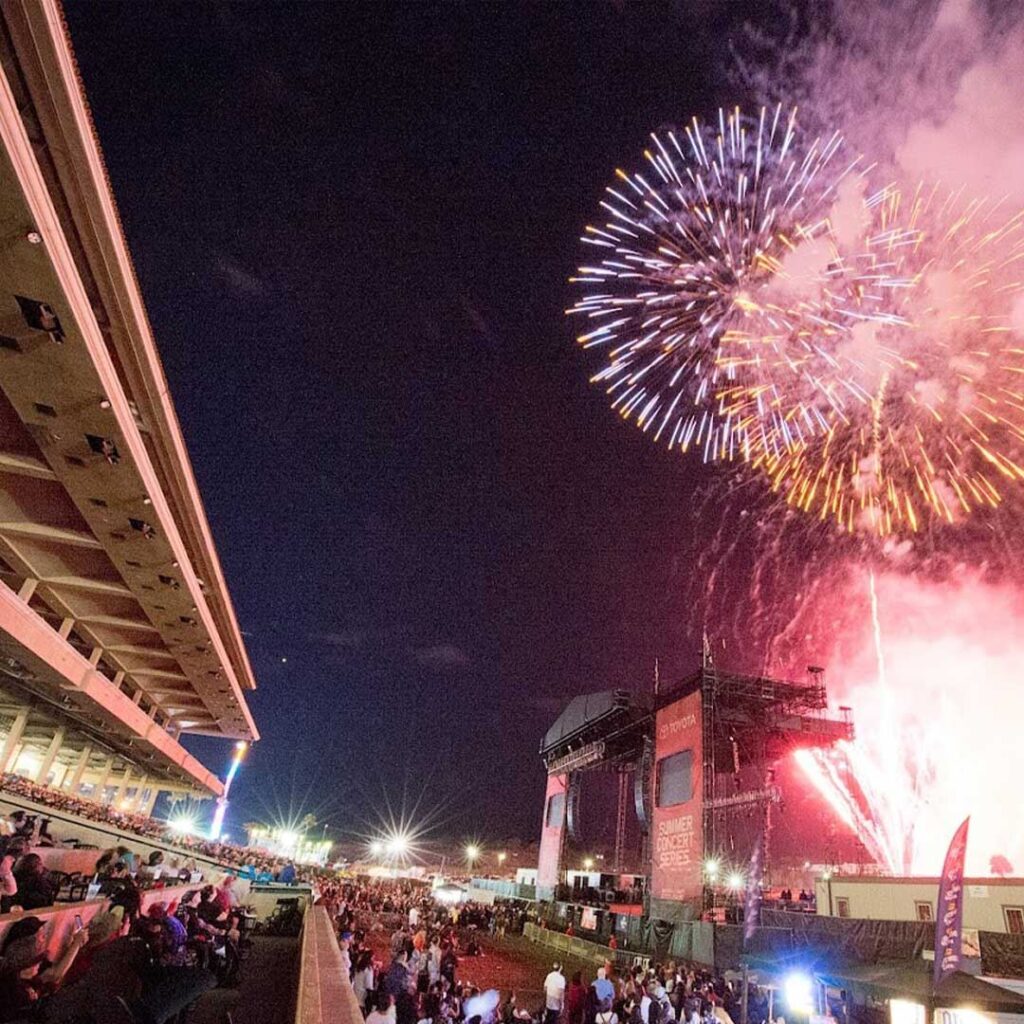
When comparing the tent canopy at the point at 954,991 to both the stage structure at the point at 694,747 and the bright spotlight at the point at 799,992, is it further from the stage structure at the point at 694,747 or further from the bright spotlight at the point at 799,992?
the stage structure at the point at 694,747

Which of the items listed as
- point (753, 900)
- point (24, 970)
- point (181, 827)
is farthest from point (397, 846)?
point (24, 970)

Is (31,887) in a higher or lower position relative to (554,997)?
higher

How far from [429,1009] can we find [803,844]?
247 ft

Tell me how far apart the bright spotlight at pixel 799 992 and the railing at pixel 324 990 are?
10361 mm


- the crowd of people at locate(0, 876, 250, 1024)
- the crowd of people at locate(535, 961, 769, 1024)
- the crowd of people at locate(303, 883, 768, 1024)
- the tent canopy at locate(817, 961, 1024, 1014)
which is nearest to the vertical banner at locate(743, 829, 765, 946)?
the crowd of people at locate(303, 883, 768, 1024)

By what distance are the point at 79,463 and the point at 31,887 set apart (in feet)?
33.0

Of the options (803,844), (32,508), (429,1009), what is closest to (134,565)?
(32,508)

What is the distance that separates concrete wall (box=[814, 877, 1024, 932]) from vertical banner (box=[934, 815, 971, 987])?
8163 mm

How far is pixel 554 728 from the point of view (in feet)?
164

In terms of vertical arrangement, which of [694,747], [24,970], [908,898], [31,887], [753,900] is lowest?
[24,970]

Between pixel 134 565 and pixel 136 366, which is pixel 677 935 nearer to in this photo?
pixel 134 565

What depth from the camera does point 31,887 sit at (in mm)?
6719

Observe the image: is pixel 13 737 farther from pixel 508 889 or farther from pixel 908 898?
pixel 508 889

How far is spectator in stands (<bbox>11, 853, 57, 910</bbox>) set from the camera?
667cm
